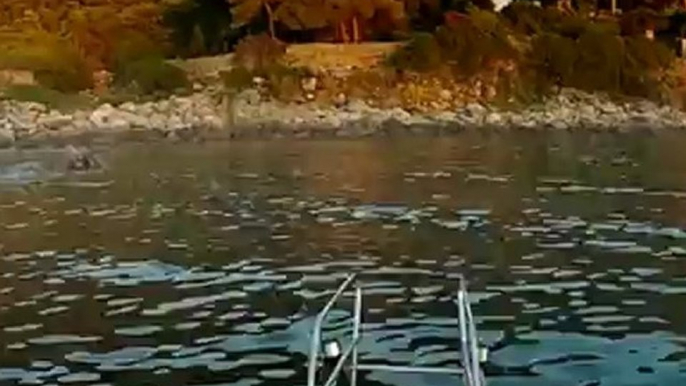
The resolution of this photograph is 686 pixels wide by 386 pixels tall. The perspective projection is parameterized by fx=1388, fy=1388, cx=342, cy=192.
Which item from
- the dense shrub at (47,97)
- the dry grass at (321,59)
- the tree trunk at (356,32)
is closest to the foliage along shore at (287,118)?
the dense shrub at (47,97)

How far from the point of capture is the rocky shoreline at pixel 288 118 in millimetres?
34906

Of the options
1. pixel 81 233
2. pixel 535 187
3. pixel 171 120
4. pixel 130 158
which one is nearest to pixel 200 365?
pixel 81 233

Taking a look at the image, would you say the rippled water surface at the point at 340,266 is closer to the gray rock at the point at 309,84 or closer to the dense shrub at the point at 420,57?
the gray rock at the point at 309,84

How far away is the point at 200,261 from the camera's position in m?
15.9

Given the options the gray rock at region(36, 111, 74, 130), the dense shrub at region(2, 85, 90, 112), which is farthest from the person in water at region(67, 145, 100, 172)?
the dense shrub at region(2, 85, 90, 112)

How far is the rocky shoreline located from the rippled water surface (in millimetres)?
7428

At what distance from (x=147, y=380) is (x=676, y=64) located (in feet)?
104

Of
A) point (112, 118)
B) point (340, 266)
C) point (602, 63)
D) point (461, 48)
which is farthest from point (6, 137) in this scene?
point (340, 266)

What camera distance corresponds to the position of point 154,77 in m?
40.2

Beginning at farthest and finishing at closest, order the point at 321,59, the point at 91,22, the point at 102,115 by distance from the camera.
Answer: the point at 91,22, the point at 321,59, the point at 102,115

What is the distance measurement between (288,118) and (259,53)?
482 cm

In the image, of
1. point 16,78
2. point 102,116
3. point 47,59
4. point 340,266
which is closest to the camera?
point 340,266

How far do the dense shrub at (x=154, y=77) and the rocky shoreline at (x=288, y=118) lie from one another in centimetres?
110

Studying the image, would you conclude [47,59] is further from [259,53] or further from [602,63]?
[602,63]
